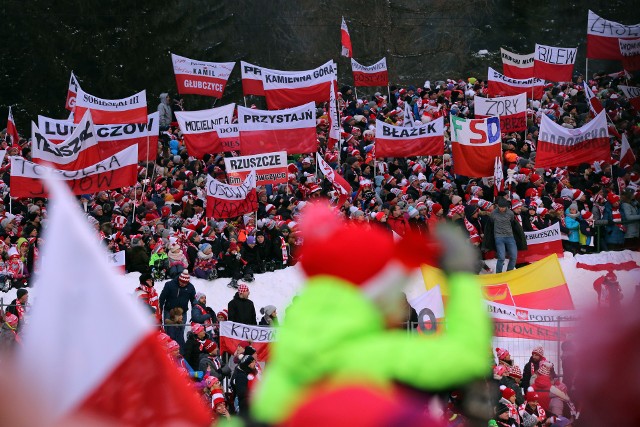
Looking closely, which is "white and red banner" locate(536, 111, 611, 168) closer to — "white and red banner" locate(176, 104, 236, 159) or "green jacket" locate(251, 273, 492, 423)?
"white and red banner" locate(176, 104, 236, 159)

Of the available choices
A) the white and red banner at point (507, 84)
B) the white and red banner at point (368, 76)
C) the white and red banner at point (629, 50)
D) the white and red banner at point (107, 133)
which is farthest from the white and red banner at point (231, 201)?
the white and red banner at point (629, 50)

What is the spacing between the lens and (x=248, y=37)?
145 ft

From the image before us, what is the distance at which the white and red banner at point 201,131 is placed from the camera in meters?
26.1

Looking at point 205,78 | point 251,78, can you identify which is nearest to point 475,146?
point 251,78

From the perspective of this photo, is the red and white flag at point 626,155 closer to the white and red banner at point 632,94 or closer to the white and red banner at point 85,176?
the white and red banner at point 632,94

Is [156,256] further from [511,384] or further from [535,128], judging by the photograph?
[535,128]

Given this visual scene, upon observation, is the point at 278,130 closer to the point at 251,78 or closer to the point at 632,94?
the point at 251,78

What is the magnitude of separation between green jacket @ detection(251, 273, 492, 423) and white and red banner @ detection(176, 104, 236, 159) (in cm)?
2257

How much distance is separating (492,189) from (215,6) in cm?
2227

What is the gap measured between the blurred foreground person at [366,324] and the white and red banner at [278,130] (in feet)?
66.7

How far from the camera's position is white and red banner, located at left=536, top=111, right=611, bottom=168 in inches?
897

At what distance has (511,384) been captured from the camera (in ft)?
42.0

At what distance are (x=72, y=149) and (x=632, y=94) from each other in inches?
538

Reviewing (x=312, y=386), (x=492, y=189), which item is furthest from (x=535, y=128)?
(x=312, y=386)
